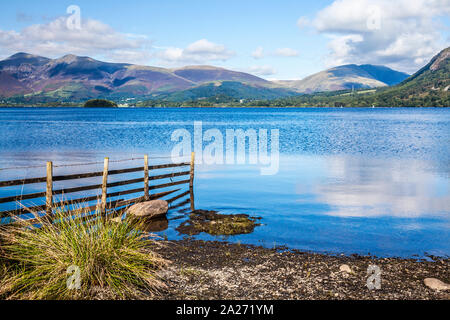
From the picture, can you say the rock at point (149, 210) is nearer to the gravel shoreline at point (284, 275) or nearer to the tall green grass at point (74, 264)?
the gravel shoreline at point (284, 275)

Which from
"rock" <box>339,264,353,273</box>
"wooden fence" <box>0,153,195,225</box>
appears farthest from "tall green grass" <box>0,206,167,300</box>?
"rock" <box>339,264,353,273</box>

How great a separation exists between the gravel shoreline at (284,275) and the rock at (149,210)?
4.31 metres

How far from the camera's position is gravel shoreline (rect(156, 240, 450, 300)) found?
368 inches

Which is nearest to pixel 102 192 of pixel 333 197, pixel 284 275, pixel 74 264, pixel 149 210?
pixel 149 210

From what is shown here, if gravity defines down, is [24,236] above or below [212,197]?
above

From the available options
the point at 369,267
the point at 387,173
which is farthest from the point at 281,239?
the point at 387,173

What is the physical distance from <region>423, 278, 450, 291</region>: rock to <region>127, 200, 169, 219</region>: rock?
1147 centimetres

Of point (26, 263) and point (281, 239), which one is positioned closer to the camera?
point (26, 263)

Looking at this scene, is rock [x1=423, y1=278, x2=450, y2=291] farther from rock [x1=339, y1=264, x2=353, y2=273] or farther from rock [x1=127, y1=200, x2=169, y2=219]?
rock [x1=127, y1=200, x2=169, y2=219]
